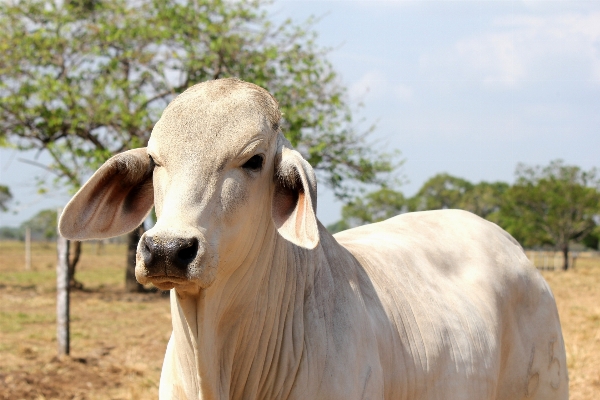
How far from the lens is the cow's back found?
3244mm

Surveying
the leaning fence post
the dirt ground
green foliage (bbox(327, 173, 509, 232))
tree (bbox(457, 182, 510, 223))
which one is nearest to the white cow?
the dirt ground

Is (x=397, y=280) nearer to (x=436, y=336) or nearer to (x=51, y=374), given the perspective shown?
(x=436, y=336)

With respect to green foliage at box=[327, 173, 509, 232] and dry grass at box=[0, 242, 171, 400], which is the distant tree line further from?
dry grass at box=[0, 242, 171, 400]

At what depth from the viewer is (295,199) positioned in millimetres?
2646

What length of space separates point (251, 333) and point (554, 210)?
39.9 metres

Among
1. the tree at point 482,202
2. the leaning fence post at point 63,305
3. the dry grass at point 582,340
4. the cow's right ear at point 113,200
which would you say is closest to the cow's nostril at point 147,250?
the cow's right ear at point 113,200

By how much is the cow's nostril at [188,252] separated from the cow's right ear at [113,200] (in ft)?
2.13

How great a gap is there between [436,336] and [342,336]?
807 millimetres

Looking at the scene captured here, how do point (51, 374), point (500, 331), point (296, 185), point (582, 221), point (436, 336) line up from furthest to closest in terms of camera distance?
point (582, 221)
point (51, 374)
point (500, 331)
point (436, 336)
point (296, 185)

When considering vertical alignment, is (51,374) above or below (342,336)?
below

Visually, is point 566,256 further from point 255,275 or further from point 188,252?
point 188,252

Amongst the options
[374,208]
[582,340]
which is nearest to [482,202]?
[374,208]

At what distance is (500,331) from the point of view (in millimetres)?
3916

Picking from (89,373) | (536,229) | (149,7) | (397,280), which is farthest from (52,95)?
(536,229)
